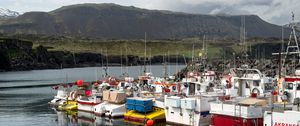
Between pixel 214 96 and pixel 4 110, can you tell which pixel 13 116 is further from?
pixel 214 96

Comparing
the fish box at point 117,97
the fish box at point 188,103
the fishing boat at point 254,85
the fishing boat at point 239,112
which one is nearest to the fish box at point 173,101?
the fish box at point 188,103

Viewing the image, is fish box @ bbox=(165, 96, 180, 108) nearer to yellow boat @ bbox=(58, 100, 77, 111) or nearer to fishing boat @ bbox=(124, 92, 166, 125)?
fishing boat @ bbox=(124, 92, 166, 125)

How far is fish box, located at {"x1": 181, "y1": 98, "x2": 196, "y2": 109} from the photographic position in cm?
3925

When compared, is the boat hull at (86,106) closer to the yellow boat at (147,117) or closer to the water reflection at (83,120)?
the water reflection at (83,120)

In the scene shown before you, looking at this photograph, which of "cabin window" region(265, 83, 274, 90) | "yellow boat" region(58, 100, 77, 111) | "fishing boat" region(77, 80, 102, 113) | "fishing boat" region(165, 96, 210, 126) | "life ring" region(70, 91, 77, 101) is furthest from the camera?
"life ring" region(70, 91, 77, 101)

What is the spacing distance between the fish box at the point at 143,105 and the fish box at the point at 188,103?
5655 mm

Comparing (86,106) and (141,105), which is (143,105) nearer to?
(141,105)

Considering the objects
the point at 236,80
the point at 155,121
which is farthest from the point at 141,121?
the point at 236,80

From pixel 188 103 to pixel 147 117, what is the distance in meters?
6.19

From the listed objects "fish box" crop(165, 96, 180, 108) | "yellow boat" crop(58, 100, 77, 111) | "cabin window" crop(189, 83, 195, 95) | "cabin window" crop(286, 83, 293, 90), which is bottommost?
"yellow boat" crop(58, 100, 77, 111)

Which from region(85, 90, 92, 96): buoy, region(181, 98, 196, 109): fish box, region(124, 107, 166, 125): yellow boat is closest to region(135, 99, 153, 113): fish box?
region(124, 107, 166, 125): yellow boat

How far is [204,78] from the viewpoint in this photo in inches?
2125

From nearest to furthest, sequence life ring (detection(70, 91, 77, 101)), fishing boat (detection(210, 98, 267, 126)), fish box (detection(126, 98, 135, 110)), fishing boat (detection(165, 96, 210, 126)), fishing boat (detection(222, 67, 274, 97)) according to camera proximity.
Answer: fishing boat (detection(210, 98, 267, 126)) < fishing boat (detection(165, 96, 210, 126)) < fishing boat (detection(222, 67, 274, 97)) < fish box (detection(126, 98, 135, 110)) < life ring (detection(70, 91, 77, 101))

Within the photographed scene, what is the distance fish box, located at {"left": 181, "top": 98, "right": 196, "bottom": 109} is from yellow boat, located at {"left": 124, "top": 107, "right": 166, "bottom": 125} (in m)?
4.71
